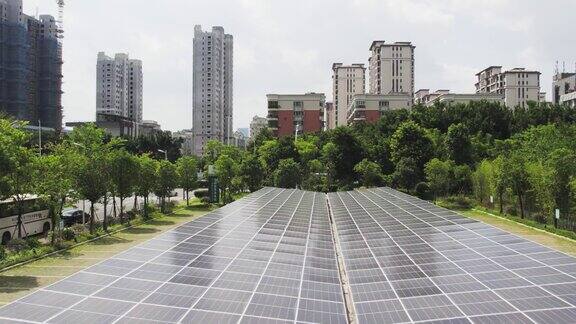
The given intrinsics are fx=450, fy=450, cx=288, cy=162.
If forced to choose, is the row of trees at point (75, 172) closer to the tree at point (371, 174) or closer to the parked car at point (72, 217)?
the parked car at point (72, 217)

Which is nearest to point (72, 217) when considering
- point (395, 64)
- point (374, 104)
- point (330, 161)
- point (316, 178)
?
point (316, 178)

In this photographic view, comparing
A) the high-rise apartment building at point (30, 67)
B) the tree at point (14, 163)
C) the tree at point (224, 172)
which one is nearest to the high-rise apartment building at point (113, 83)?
the high-rise apartment building at point (30, 67)

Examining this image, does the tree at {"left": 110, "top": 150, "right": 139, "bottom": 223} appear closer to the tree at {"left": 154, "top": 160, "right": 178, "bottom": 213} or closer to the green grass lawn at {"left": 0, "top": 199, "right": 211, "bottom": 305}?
the green grass lawn at {"left": 0, "top": 199, "right": 211, "bottom": 305}

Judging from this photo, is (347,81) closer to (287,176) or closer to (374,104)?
(374,104)

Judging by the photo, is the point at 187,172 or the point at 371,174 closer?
the point at 187,172

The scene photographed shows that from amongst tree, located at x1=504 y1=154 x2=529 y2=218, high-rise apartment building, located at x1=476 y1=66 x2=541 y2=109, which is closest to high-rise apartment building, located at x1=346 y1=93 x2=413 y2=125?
high-rise apartment building, located at x1=476 y1=66 x2=541 y2=109

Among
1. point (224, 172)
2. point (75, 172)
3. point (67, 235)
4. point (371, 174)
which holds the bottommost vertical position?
point (67, 235)
